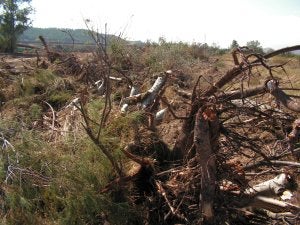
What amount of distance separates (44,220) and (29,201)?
0.74ft

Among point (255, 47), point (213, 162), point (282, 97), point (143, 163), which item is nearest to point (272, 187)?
point (213, 162)

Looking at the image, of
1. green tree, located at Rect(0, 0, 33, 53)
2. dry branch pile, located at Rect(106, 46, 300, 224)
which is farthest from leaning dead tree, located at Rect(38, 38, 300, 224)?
green tree, located at Rect(0, 0, 33, 53)

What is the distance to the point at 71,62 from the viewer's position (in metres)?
8.88

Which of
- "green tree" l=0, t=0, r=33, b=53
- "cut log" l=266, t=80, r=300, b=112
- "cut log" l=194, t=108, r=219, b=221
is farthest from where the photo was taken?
"green tree" l=0, t=0, r=33, b=53

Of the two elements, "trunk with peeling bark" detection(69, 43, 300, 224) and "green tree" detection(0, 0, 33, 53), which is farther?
"green tree" detection(0, 0, 33, 53)

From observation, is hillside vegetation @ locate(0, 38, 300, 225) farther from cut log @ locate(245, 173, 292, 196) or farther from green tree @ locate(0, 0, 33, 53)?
green tree @ locate(0, 0, 33, 53)

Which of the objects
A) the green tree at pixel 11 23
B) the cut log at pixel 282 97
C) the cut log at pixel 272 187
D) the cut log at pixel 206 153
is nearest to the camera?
the cut log at pixel 282 97

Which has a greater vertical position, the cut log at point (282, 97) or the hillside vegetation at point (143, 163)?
the cut log at point (282, 97)

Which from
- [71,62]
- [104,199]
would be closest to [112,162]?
[104,199]

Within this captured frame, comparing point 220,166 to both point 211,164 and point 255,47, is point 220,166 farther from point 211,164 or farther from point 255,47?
point 255,47

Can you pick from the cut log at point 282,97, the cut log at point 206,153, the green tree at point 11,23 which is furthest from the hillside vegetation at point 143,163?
the green tree at point 11,23

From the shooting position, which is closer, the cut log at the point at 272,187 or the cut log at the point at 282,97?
the cut log at the point at 282,97

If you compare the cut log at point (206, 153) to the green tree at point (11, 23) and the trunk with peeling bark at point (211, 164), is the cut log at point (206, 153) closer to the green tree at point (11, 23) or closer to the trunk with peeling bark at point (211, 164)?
the trunk with peeling bark at point (211, 164)

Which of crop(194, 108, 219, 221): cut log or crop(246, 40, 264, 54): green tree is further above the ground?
crop(246, 40, 264, 54): green tree
